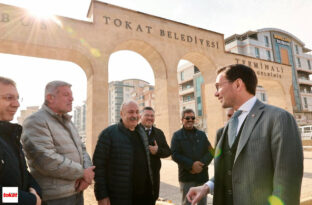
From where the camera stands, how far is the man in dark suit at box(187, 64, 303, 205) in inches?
51.2

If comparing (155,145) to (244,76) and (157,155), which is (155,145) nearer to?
(157,155)

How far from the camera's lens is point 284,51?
40812mm

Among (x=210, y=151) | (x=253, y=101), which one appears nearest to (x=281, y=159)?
(x=253, y=101)

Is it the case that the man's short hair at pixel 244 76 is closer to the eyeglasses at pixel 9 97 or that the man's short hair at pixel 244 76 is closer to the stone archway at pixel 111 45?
the eyeglasses at pixel 9 97

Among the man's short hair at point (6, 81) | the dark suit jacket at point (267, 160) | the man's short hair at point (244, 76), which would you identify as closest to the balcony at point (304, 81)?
the man's short hair at point (244, 76)

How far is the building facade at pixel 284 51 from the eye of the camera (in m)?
38.3

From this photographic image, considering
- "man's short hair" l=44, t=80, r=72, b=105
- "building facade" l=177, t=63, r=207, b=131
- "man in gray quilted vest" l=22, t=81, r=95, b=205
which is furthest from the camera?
"building facade" l=177, t=63, r=207, b=131

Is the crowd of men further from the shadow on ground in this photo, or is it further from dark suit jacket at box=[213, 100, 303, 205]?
the shadow on ground

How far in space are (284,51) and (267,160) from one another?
158 ft

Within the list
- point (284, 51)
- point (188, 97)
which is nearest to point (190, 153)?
point (188, 97)

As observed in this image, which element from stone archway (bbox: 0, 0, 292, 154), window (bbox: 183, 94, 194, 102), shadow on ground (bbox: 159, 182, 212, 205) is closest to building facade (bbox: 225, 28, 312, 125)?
window (bbox: 183, 94, 194, 102)

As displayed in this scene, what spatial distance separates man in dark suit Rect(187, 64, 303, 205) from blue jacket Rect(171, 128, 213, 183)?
1568 mm

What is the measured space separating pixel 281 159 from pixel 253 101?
0.55 meters

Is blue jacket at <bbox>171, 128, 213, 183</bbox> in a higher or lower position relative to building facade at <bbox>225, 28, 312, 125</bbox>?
lower
